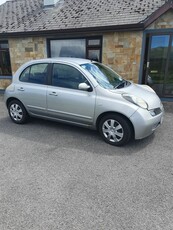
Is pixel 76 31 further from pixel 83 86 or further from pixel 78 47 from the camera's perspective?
pixel 83 86

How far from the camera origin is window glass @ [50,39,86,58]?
288 inches

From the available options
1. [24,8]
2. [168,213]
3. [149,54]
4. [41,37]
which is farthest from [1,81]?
[168,213]

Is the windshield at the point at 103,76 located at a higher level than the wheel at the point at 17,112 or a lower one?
higher

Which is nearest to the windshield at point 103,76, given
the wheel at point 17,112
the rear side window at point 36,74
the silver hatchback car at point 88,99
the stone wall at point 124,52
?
the silver hatchback car at point 88,99

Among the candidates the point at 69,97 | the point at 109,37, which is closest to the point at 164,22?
the point at 109,37

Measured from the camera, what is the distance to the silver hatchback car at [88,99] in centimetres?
339

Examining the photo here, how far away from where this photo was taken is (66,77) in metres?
3.92

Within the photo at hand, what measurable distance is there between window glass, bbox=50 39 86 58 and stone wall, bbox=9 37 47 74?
45 centimetres

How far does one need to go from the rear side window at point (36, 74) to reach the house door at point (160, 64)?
4293 mm

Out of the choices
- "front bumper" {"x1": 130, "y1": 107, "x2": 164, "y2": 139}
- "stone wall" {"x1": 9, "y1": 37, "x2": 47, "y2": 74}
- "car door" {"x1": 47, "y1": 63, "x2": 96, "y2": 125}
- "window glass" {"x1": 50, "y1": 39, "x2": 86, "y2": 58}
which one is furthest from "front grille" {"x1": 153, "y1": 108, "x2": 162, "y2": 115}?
"stone wall" {"x1": 9, "y1": 37, "x2": 47, "y2": 74}

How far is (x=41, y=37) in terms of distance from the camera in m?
7.70

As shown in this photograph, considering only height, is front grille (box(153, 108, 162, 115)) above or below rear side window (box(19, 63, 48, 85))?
below

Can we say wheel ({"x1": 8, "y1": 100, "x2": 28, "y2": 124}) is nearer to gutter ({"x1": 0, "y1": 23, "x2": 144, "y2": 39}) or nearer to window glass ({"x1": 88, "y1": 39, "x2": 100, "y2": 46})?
gutter ({"x1": 0, "y1": 23, "x2": 144, "y2": 39})

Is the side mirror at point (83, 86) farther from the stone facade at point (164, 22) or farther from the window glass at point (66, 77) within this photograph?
the stone facade at point (164, 22)
